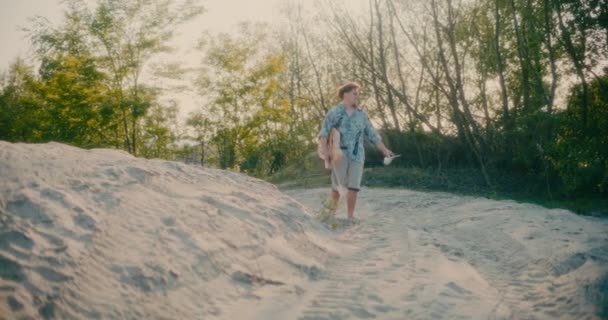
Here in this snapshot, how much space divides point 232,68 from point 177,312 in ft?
52.0

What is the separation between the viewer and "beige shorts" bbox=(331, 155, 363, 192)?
19.0 ft

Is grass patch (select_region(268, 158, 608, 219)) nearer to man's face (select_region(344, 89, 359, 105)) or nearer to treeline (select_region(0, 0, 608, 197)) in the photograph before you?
treeline (select_region(0, 0, 608, 197))

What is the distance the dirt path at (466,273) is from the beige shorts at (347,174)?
62 cm

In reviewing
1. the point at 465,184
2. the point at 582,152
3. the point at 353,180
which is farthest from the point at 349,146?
the point at 465,184

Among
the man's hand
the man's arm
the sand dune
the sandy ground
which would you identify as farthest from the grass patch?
the sand dune

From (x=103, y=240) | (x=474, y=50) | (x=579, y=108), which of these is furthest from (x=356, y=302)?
(x=474, y=50)

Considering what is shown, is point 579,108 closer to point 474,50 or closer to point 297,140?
point 474,50

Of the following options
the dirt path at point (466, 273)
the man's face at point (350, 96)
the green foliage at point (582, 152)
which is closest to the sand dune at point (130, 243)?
the dirt path at point (466, 273)

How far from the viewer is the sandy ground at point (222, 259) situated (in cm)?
245

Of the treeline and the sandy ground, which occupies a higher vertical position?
the treeline

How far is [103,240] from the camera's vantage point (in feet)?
9.21

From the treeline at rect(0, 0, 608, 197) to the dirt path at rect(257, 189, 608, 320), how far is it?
7.12 metres

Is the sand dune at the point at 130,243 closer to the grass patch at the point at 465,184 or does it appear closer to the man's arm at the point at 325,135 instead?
the man's arm at the point at 325,135

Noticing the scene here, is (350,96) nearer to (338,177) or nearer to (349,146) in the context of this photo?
(349,146)
